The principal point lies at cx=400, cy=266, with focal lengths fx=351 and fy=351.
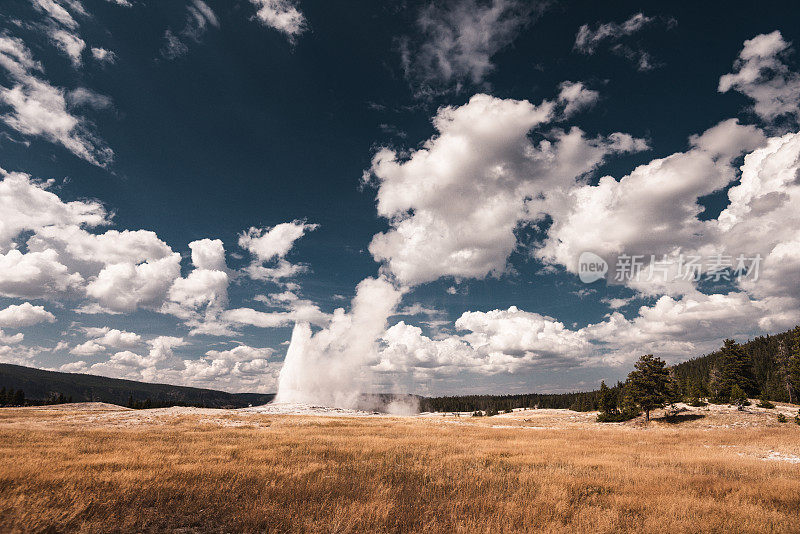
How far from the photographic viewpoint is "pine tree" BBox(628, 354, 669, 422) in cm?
4422

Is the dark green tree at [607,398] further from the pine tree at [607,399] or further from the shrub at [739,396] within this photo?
the shrub at [739,396]

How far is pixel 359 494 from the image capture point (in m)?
10.1

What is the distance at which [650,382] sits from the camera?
44.5m

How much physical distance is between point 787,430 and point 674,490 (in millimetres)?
34107

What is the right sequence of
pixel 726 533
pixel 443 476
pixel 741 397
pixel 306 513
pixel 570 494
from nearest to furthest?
pixel 726 533 < pixel 306 513 < pixel 570 494 < pixel 443 476 < pixel 741 397

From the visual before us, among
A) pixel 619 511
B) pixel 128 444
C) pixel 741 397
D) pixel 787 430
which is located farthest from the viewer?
pixel 741 397

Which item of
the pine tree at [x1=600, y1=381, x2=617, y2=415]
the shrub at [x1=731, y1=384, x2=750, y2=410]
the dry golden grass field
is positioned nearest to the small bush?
the pine tree at [x1=600, y1=381, x2=617, y2=415]

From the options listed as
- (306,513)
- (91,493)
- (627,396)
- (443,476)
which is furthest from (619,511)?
(627,396)

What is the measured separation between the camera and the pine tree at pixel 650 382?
44.2m

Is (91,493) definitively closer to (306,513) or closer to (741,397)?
(306,513)

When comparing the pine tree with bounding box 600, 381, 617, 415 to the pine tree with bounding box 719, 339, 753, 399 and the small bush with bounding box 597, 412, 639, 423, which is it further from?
the pine tree with bounding box 719, 339, 753, 399

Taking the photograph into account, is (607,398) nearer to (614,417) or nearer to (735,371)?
(614,417)

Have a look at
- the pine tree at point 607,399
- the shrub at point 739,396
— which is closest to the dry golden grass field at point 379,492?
the shrub at point 739,396

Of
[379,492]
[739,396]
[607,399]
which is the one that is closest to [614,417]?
[607,399]
